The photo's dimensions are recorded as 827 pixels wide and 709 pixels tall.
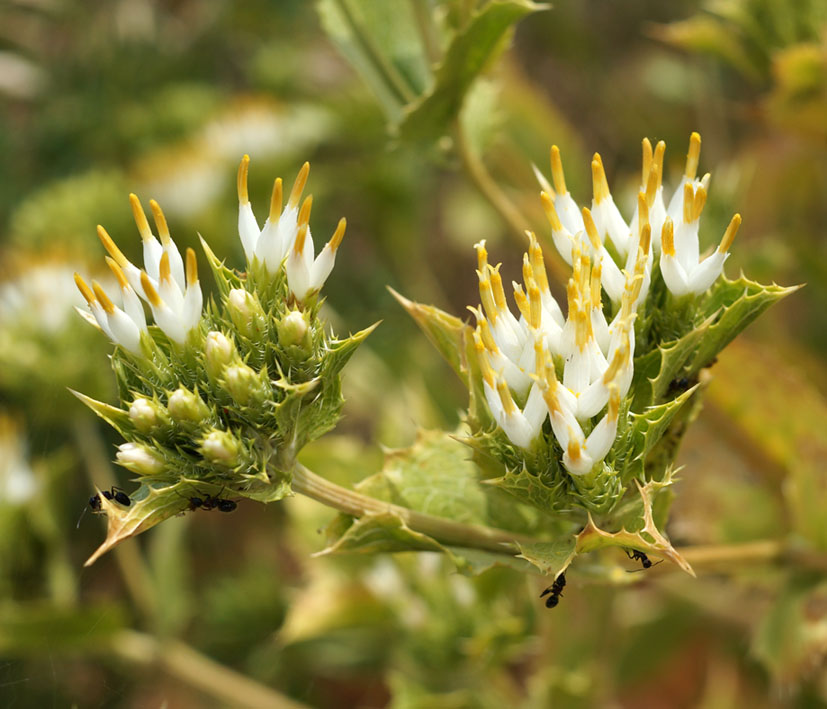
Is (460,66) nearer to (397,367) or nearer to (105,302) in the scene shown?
(105,302)

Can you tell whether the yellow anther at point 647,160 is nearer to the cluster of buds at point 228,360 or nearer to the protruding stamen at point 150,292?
the cluster of buds at point 228,360

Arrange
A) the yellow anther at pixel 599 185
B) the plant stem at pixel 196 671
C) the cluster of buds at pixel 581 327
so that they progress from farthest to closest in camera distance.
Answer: the plant stem at pixel 196 671 < the yellow anther at pixel 599 185 < the cluster of buds at pixel 581 327

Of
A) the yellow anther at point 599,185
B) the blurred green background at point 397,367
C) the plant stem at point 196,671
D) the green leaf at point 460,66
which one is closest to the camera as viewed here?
the yellow anther at point 599,185

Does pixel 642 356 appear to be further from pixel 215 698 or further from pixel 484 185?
pixel 215 698

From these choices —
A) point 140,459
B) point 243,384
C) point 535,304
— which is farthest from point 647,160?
point 140,459

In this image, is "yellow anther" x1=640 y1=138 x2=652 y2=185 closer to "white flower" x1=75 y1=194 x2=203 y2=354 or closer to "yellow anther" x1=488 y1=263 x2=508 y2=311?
"yellow anther" x1=488 y1=263 x2=508 y2=311

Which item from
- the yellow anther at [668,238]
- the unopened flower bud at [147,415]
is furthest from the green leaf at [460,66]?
the unopened flower bud at [147,415]

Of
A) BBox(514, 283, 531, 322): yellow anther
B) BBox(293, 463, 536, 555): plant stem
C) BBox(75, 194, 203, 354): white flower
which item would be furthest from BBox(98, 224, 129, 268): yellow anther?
BBox(514, 283, 531, 322): yellow anther
